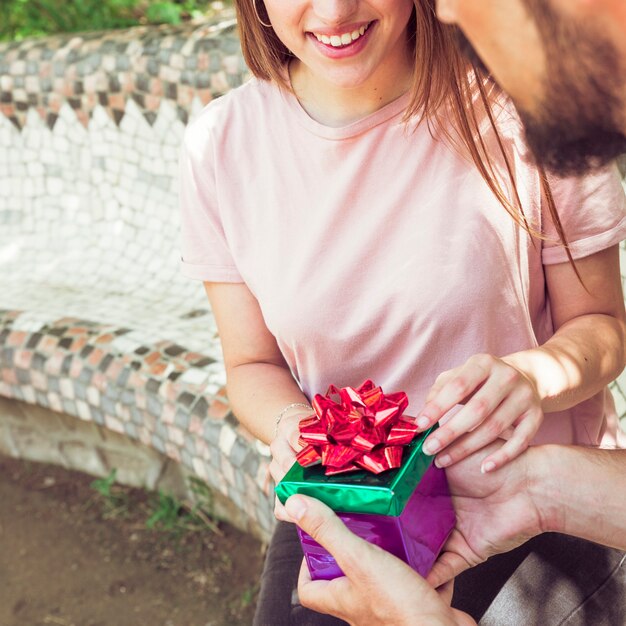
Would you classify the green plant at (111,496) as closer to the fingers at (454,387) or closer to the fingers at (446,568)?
the fingers at (446,568)

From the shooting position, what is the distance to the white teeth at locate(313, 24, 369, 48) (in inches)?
70.7

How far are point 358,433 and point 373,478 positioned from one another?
9 cm

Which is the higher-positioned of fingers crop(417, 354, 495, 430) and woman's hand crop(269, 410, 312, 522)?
fingers crop(417, 354, 495, 430)

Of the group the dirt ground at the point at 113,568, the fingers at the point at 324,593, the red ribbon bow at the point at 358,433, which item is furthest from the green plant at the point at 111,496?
the red ribbon bow at the point at 358,433

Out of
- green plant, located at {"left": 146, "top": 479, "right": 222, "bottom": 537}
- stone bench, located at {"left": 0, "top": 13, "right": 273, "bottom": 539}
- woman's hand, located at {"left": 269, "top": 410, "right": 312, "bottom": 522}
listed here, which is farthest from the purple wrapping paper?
green plant, located at {"left": 146, "top": 479, "right": 222, "bottom": 537}

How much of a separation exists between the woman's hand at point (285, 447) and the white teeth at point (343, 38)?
28.0 inches

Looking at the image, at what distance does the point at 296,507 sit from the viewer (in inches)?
61.4

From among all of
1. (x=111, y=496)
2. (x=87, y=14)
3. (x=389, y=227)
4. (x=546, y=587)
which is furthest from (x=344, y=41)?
(x=87, y=14)

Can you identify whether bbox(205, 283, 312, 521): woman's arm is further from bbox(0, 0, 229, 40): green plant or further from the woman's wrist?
bbox(0, 0, 229, 40): green plant

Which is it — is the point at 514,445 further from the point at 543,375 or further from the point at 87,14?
the point at 87,14

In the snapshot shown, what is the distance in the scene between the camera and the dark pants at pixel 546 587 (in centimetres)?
183

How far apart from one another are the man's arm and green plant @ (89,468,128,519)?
228cm

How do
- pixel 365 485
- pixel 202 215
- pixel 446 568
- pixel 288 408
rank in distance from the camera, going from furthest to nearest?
pixel 202 215
pixel 288 408
pixel 446 568
pixel 365 485

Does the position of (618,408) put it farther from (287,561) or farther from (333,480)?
(333,480)
